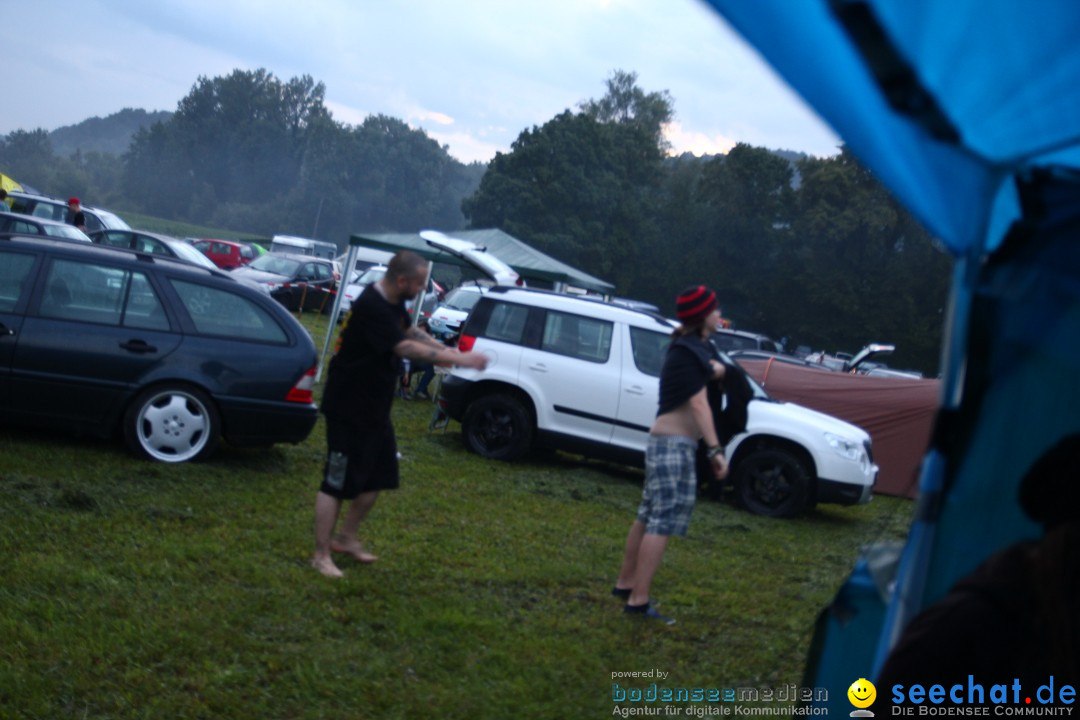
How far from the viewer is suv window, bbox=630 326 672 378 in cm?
1079

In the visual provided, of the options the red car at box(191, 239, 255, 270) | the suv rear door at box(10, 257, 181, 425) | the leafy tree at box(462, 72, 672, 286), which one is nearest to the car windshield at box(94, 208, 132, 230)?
the red car at box(191, 239, 255, 270)

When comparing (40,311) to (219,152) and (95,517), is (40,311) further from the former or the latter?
(219,152)

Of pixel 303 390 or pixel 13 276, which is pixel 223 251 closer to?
pixel 13 276

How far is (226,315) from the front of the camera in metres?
8.44

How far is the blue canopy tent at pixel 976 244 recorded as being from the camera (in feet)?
6.30

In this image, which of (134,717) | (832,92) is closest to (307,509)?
(134,717)

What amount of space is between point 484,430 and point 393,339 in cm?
551

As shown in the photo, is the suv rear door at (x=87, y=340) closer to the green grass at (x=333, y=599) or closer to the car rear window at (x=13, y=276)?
the car rear window at (x=13, y=276)

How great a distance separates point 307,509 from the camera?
7555mm

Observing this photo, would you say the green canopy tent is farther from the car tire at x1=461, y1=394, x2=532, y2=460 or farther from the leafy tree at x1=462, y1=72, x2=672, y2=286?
the leafy tree at x1=462, y1=72, x2=672, y2=286

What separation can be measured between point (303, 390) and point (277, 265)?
68.4ft

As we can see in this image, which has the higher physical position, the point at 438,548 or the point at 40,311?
the point at 40,311

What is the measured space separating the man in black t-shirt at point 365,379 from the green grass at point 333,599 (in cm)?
57

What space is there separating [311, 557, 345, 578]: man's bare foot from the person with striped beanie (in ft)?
5.59
